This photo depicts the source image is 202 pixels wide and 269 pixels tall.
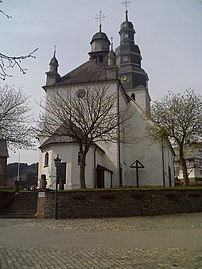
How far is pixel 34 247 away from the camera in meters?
10.0

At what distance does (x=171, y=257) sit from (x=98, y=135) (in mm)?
17544

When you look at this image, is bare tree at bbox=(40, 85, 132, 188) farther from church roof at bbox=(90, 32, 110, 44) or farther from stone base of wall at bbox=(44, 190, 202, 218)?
church roof at bbox=(90, 32, 110, 44)

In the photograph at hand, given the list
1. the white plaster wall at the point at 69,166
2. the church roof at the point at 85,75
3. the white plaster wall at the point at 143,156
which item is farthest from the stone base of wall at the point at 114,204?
the church roof at the point at 85,75

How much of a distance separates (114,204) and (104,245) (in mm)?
9021

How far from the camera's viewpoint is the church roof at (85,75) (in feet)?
128

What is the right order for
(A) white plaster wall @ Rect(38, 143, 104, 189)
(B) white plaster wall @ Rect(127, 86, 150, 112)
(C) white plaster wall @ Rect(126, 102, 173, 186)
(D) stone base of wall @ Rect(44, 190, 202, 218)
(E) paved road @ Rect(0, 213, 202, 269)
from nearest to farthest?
(E) paved road @ Rect(0, 213, 202, 269)
(D) stone base of wall @ Rect(44, 190, 202, 218)
(A) white plaster wall @ Rect(38, 143, 104, 189)
(C) white plaster wall @ Rect(126, 102, 173, 186)
(B) white plaster wall @ Rect(127, 86, 150, 112)

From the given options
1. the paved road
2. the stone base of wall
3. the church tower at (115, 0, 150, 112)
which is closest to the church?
the church tower at (115, 0, 150, 112)

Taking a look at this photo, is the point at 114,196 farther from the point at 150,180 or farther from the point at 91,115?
the point at 150,180

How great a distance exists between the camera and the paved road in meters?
7.72

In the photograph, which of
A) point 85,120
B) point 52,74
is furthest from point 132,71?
point 85,120

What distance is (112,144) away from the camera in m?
36.7

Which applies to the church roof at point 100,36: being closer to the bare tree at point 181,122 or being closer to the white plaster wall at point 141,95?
the white plaster wall at point 141,95

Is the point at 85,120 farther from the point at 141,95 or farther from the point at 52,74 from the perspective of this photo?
the point at 141,95

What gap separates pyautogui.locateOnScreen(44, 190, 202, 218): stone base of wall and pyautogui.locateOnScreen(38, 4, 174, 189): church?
789cm
